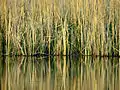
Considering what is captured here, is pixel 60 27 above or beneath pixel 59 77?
above

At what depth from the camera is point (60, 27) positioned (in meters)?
9.76

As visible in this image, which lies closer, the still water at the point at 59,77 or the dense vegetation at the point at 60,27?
the still water at the point at 59,77

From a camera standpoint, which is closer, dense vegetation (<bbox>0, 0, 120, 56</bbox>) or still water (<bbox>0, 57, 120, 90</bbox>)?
still water (<bbox>0, 57, 120, 90</bbox>)

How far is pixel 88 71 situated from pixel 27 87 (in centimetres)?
190

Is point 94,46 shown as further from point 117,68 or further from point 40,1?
point 117,68

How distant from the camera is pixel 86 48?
9.40m

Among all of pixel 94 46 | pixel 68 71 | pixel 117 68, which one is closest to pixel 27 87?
pixel 68 71

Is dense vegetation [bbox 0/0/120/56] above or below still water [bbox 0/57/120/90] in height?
above

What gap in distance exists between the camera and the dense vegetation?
9.37 m

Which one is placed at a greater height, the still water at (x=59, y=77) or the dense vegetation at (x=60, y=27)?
the dense vegetation at (x=60, y=27)

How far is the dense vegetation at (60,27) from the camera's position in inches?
369

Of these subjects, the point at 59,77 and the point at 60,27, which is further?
the point at 60,27

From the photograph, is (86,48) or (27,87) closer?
(27,87)

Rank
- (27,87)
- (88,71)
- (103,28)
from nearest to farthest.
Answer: (27,87), (88,71), (103,28)
